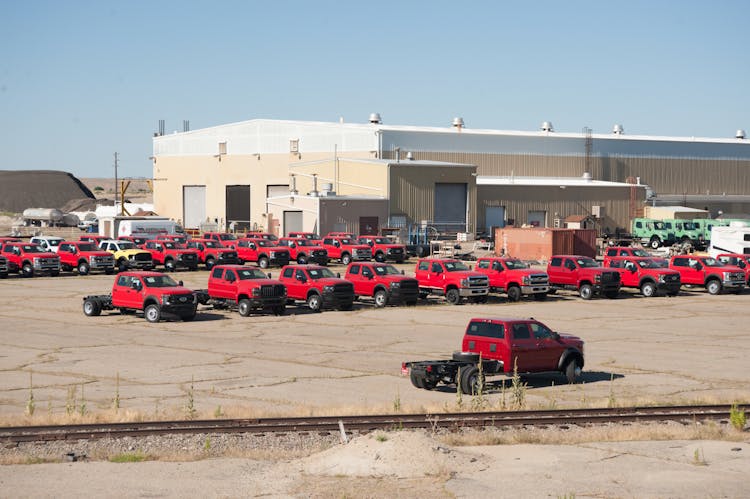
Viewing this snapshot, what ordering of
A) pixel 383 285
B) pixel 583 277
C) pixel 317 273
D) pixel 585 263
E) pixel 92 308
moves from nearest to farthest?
pixel 92 308 → pixel 317 273 → pixel 383 285 → pixel 583 277 → pixel 585 263

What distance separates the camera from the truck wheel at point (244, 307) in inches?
1417

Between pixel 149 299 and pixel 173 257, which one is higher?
pixel 173 257

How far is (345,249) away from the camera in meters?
59.8

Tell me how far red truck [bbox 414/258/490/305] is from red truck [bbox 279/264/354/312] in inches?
179

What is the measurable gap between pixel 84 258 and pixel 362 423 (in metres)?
37.9

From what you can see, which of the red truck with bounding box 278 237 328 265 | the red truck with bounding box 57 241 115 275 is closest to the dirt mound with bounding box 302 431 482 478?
the red truck with bounding box 57 241 115 275

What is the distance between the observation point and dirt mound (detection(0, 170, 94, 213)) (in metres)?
155

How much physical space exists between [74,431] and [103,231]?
58.2 m

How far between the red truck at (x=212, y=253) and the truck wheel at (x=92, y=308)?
63.2 ft

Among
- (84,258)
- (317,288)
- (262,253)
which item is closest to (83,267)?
(84,258)

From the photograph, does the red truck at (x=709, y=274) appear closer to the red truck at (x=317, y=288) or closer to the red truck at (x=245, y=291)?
the red truck at (x=317, y=288)

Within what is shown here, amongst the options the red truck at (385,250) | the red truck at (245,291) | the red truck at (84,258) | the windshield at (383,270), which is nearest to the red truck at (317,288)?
the red truck at (245,291)

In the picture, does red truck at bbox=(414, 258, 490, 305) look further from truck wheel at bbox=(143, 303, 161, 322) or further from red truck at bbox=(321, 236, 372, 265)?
red truck at bbox=(321, 236, 372, 265)

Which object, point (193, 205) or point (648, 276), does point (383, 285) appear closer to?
point (648, 276)
